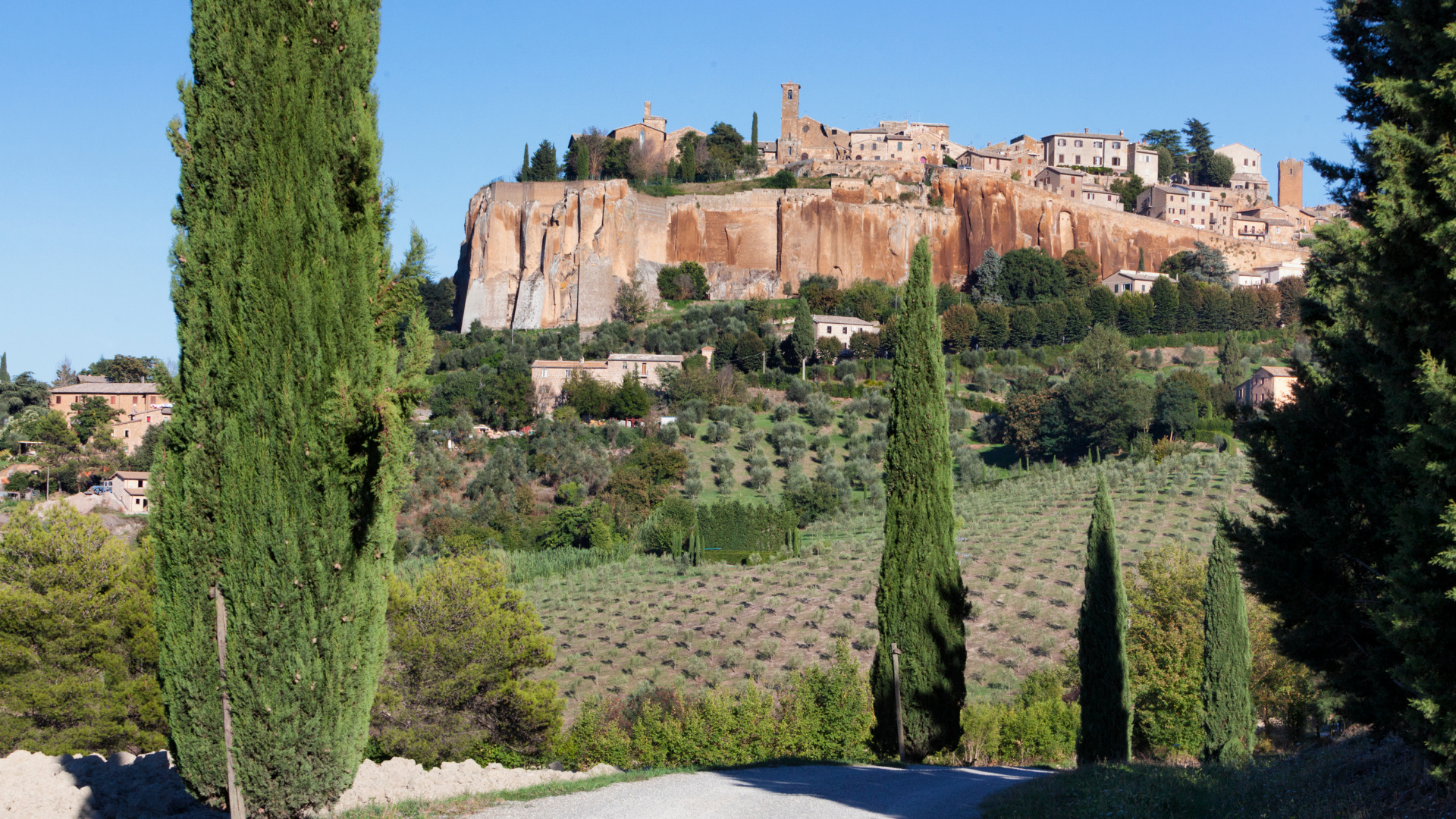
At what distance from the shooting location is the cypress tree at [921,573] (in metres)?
12.3

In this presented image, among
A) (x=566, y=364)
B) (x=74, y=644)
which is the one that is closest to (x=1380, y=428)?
(x=74, y=644)

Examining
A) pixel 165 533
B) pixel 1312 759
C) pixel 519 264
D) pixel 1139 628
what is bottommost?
pixel 1139 628

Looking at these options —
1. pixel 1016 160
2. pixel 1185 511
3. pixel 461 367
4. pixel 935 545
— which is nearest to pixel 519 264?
pixel 461 367

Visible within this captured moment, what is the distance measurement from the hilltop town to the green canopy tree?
223 ft

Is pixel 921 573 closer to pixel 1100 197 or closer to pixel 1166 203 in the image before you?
pixel 1100 197

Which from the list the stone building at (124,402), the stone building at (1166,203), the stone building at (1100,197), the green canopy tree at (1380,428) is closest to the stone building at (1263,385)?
the stone building at (1100,197)

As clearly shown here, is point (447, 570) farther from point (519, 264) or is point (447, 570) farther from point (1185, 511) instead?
point (519, 264)

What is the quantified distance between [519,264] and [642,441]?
30.1 m

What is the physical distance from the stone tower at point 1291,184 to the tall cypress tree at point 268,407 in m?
118

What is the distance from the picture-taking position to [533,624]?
20.8 meters

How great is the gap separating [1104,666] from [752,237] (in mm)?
67311

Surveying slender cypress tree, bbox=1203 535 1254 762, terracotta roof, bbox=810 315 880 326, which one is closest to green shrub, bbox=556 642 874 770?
slender cypress tree, bbox=1203 535 1254 762

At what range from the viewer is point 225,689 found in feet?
19.0

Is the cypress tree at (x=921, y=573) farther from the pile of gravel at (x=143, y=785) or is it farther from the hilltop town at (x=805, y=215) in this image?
the hilltop town at (x=805, y=215)
